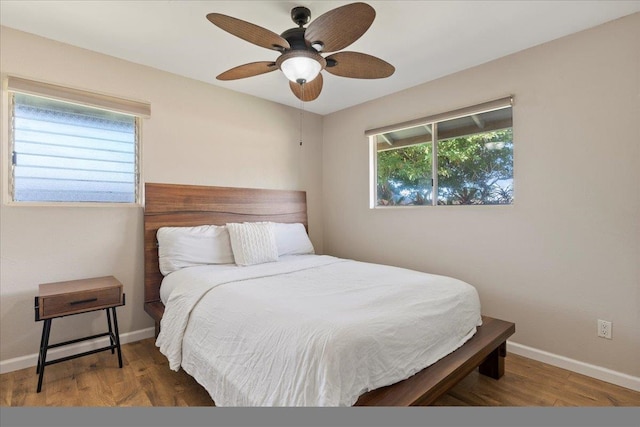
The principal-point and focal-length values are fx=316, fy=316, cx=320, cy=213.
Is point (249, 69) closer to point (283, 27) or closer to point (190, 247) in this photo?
point (283, 27)

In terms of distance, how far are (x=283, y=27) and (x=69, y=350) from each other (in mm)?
2832

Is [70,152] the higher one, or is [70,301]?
[70,152]

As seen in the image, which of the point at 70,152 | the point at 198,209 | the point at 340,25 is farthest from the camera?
the point at 198,209

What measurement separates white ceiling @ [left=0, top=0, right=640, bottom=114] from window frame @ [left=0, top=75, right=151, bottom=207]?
1.18 ft

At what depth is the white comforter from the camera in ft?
4.16

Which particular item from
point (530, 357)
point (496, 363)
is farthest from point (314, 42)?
point (530, 357)

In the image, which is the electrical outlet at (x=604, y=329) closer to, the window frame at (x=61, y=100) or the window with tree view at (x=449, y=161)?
the window with tree view at (x=449, y=161)

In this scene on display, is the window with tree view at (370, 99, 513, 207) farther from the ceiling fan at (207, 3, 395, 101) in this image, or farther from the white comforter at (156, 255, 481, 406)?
the ceiling fan at (207, 3, 395, 101)

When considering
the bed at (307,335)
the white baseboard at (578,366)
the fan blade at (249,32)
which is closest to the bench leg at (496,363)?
the bed at (307,335)

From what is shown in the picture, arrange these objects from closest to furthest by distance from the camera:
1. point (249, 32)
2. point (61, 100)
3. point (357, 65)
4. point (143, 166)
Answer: point (249, 32) → point (357, 65) → point (61, 100) → point (143, 166)

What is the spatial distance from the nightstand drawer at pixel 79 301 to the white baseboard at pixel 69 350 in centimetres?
59

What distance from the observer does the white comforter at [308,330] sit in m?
1.27

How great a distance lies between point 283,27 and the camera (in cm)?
214

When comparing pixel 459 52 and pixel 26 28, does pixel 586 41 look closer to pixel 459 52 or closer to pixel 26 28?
pixel 459 52
